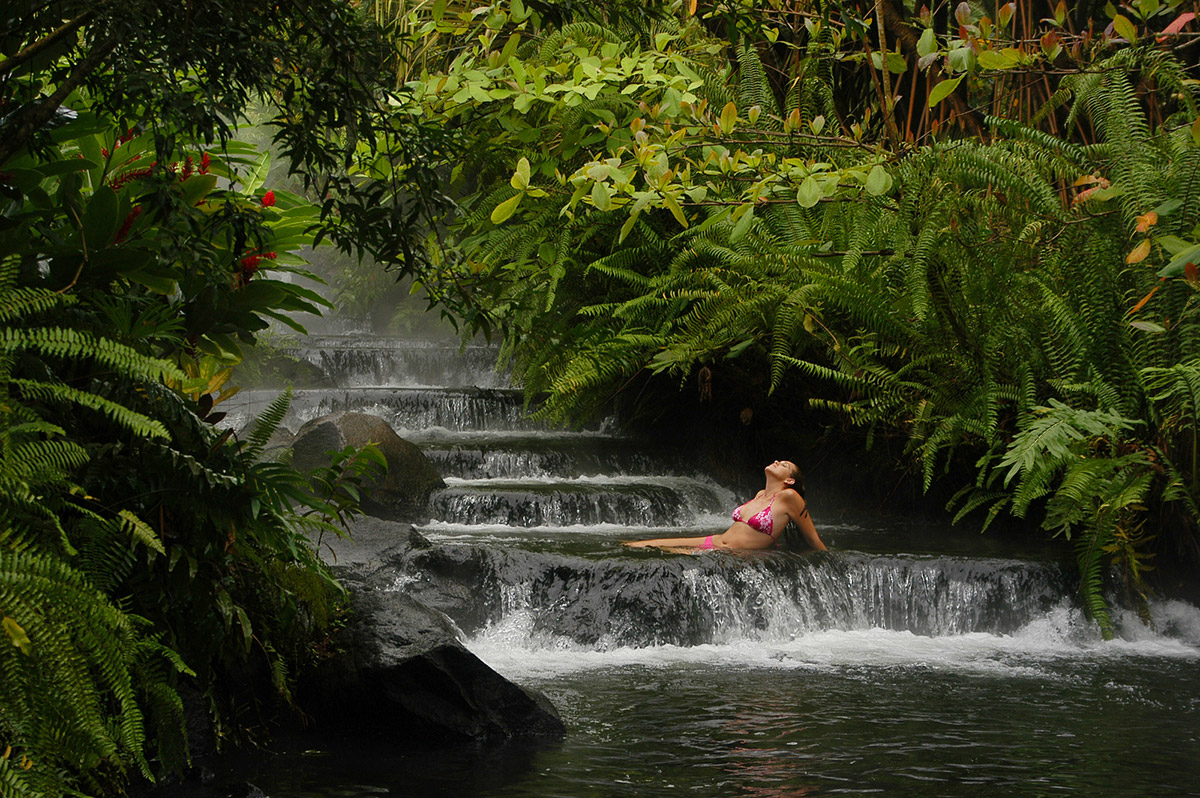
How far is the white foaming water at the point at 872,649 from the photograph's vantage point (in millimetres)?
5176

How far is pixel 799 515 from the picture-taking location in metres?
6.64

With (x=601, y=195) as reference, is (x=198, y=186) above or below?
below

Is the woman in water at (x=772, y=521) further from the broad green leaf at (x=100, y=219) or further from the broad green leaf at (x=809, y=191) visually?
the broad green leaf at (x=100, y=219)

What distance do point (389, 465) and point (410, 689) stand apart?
4.58 m

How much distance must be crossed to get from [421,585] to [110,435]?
321cm

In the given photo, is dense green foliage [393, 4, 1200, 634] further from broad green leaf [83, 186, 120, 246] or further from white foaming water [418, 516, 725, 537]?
broad green leaf [83, 186, 120, 246]

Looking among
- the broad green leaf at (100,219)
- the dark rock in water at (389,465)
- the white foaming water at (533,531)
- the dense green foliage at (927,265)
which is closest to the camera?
the broad green leaf at (100,219)

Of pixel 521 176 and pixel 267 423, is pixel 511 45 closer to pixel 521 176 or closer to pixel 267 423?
pixel 521 176

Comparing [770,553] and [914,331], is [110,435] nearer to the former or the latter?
[770,553]

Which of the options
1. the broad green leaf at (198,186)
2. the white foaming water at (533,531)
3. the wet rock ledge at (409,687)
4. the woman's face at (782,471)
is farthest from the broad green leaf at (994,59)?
the white foaming water at (533,531)

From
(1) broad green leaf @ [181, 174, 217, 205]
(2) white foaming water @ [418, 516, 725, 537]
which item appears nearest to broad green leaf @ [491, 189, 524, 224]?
(1) broad green leaf @ [181, 174, 217, 205]

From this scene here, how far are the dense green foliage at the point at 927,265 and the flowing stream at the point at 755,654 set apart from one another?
55cm

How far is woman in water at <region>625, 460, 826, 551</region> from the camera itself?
260 inches

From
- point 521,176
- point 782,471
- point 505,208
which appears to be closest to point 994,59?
point 505,208
